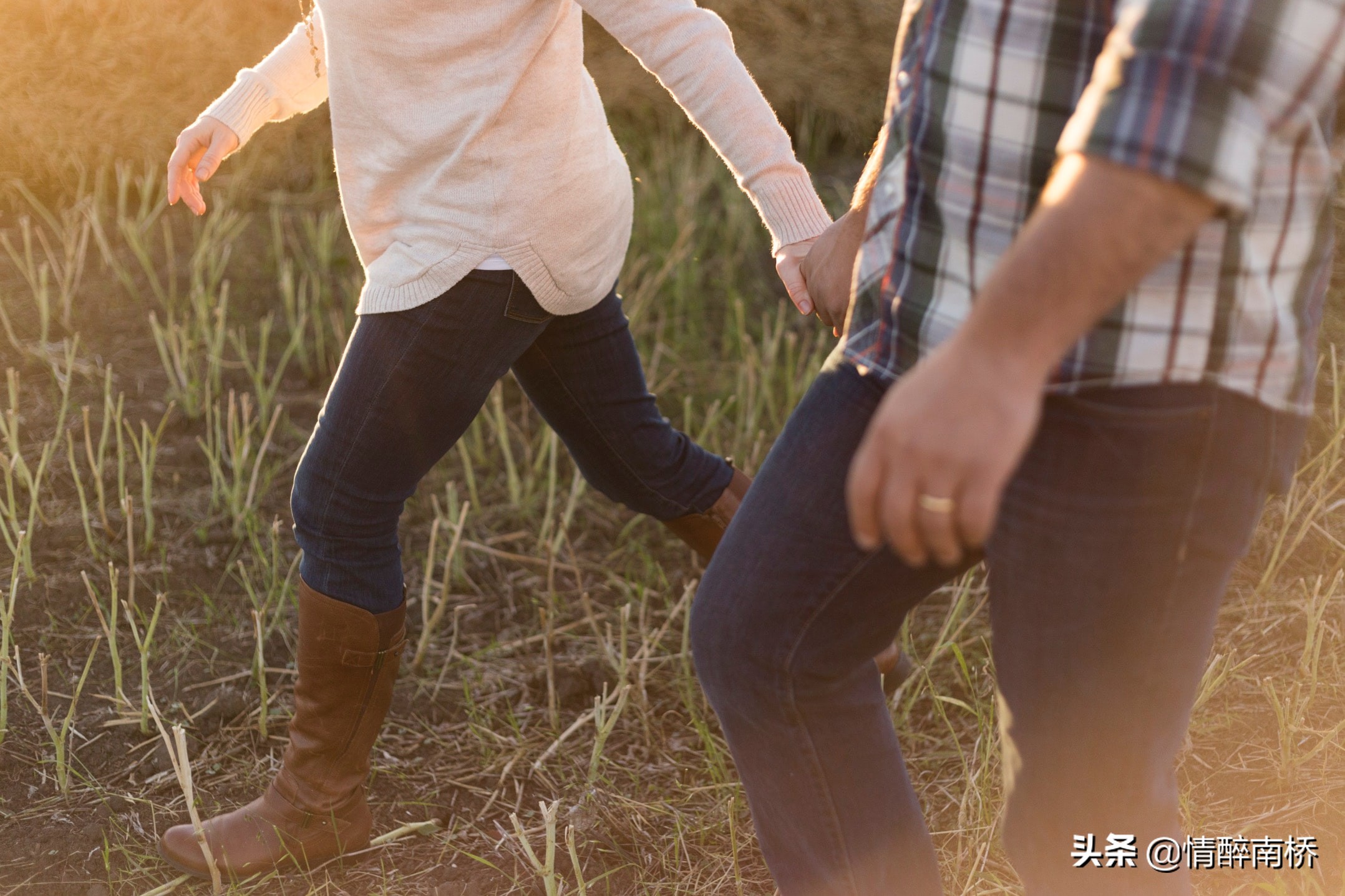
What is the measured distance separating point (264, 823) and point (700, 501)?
0.82 metres

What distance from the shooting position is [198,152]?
71.3 inches

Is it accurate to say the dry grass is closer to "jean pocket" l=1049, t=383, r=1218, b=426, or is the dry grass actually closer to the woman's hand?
the woman's hand

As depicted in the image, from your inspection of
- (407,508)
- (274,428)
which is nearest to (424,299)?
(407,508)

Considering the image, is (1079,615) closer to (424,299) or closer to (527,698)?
(424,299)

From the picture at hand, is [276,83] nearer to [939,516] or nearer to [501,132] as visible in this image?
[501,132]

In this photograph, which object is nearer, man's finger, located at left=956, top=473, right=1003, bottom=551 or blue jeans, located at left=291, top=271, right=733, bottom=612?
man's finger, located at left=956, top=473, right=1003, bottom=551

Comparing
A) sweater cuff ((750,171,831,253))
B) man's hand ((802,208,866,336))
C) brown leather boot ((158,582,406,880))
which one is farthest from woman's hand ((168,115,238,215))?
man's hand ((802,208,866,336))

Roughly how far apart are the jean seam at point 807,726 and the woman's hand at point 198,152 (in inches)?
44.9

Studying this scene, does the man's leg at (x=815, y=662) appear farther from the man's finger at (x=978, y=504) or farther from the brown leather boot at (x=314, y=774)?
the brown leather boot at (x=314, y=774)

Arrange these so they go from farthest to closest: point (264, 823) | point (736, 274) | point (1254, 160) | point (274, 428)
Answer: point (736, 274)
point (274, 428)
point (264, 823)
point (1254, 160)

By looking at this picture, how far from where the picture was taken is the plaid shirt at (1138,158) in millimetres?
832

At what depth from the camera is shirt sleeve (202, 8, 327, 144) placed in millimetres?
1785

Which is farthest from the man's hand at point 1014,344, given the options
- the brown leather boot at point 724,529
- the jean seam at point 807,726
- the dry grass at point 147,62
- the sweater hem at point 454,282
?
the dry grass at point 147,62

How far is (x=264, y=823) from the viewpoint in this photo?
183cm
